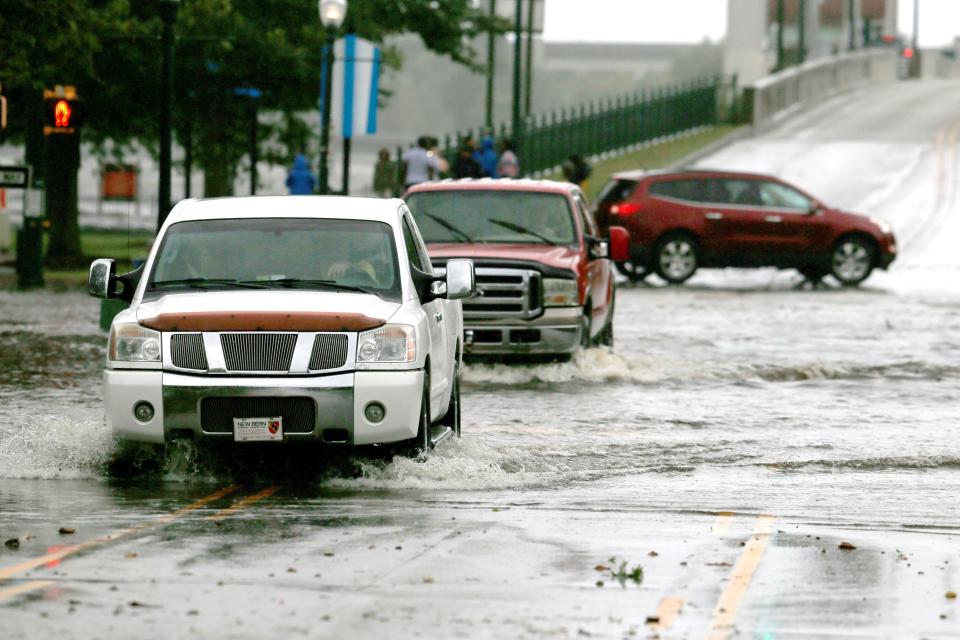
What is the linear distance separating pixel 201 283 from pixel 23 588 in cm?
397

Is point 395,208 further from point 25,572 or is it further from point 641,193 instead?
point 641,193

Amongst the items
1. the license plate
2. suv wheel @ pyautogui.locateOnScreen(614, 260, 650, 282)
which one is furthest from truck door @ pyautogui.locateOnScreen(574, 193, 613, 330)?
suv wheel @ pyautogui.locateOnScreen(614, 260, 650, 282)

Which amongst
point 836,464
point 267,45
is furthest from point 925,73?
point 836,464

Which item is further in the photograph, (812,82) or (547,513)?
(812,82)

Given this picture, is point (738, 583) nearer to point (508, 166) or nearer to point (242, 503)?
point (242, 503)

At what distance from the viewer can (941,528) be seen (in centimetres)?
1004

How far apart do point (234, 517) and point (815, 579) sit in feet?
9.58

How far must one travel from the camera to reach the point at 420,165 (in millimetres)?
37688

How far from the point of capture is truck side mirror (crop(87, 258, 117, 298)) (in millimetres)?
12164

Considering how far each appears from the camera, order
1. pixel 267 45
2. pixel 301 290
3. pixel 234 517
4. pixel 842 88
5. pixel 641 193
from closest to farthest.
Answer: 1. pixel 234 517
2. pixel 301 290
3. pixel 641 193
4. pixel 267 45
5. pixel 842 88

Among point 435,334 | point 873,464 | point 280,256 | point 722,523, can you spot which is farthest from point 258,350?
point 873,464

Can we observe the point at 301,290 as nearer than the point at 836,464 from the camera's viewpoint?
Yes

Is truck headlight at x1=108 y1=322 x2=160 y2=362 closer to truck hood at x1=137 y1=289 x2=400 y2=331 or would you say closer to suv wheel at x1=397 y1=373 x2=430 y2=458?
truck hood at x1=137 y1=289 x2=400 y2=331

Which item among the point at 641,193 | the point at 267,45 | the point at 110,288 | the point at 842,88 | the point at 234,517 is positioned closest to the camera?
the point at 234,517
